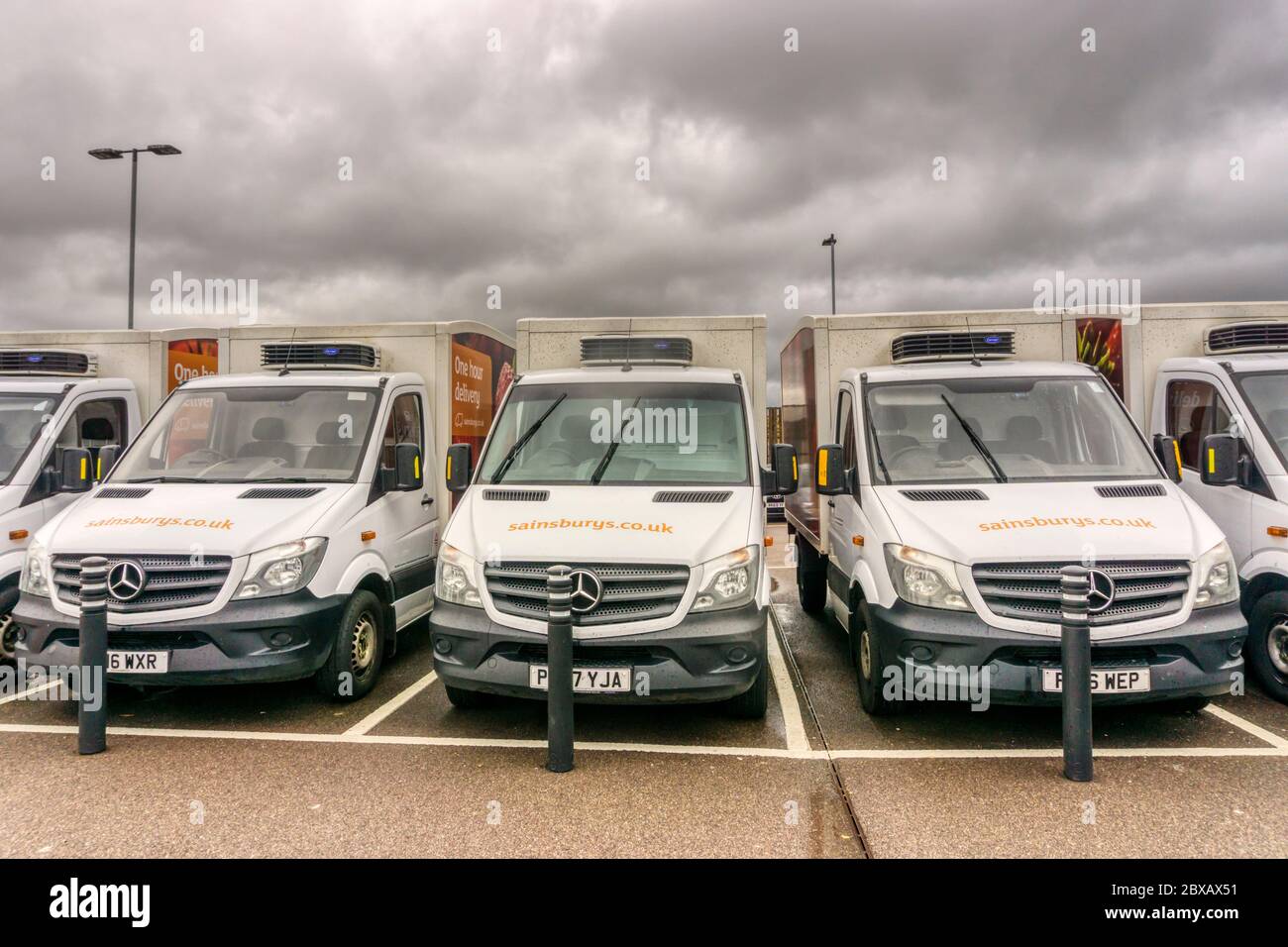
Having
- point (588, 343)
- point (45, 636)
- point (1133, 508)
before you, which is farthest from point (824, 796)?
point (45, 636)

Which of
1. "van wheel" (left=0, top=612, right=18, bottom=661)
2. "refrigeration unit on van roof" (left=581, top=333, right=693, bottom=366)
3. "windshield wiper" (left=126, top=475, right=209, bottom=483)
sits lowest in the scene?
"van wheel" (left=0, top=612, right=18, bottom=661)

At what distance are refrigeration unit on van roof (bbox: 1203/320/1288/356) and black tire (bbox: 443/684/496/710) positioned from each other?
6.56m

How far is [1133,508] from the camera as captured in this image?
4914mm

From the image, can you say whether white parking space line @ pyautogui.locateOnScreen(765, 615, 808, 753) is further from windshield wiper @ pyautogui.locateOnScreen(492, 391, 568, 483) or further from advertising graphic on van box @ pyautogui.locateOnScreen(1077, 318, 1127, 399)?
advertising graphic on van box @ pyautogui.locateOnScreen(1077, 318, 1127, 399)

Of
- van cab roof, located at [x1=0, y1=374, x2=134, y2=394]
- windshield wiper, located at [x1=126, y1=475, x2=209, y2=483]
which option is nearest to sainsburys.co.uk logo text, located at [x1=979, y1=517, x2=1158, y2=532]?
windshield wiper, located at [x1=126, y1=475, x2=209, y2=483]

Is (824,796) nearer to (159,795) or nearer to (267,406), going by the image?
(159,795)

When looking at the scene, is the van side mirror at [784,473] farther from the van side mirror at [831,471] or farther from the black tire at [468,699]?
the black tire at [468,699]

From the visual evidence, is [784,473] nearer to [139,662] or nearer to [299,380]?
[299,380]

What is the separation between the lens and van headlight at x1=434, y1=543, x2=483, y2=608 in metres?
4.72

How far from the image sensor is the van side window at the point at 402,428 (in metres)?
6.28

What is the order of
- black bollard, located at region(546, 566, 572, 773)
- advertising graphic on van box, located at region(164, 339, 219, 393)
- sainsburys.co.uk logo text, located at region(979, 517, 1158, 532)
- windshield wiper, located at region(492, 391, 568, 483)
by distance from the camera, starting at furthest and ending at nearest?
advertising graphic on van box, located at region(164, 339, 219, 393) → windshield wiper, located at region(492, 391, 568, 483) → sainsburys.co.uk logo text, located at region(979, 517, 1158, 532) → black bollard, located at region(546, 566, 572, 773)

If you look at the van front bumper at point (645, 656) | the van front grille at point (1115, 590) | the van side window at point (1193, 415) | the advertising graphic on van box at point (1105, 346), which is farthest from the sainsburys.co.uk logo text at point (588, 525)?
the advertising graphic on van box at point (1105, 346)

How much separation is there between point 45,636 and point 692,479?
13.8 ft

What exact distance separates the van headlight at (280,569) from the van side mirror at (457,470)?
0.98m
